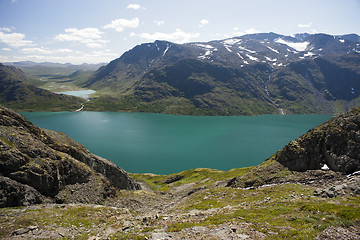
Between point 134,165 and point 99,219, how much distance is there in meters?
89.1

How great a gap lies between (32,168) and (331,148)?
54.6m

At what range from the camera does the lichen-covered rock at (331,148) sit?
119 ft

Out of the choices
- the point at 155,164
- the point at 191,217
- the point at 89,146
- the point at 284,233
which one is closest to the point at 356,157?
the point at 284,233

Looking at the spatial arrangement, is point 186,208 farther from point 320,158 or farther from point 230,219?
point 320,158

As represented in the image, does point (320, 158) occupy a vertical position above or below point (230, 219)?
above

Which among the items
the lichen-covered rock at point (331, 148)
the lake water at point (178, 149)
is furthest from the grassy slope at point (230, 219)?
the lake water at point (178, 149)

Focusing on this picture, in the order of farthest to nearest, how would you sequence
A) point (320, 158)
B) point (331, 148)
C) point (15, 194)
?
point (320, 158), point (331, 148), point (15, 194)

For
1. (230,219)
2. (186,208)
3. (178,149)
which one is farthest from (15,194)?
(178,149)

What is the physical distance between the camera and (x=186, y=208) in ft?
113

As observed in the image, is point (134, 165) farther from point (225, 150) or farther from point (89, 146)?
point (225, 150)

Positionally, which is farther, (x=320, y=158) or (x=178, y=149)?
(x=178, y=149)

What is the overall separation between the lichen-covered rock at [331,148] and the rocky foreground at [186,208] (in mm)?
157

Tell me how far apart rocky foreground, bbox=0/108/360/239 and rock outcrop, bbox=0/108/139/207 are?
0.12 metres

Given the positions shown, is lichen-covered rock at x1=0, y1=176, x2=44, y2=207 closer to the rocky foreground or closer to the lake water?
the rocky foreground
